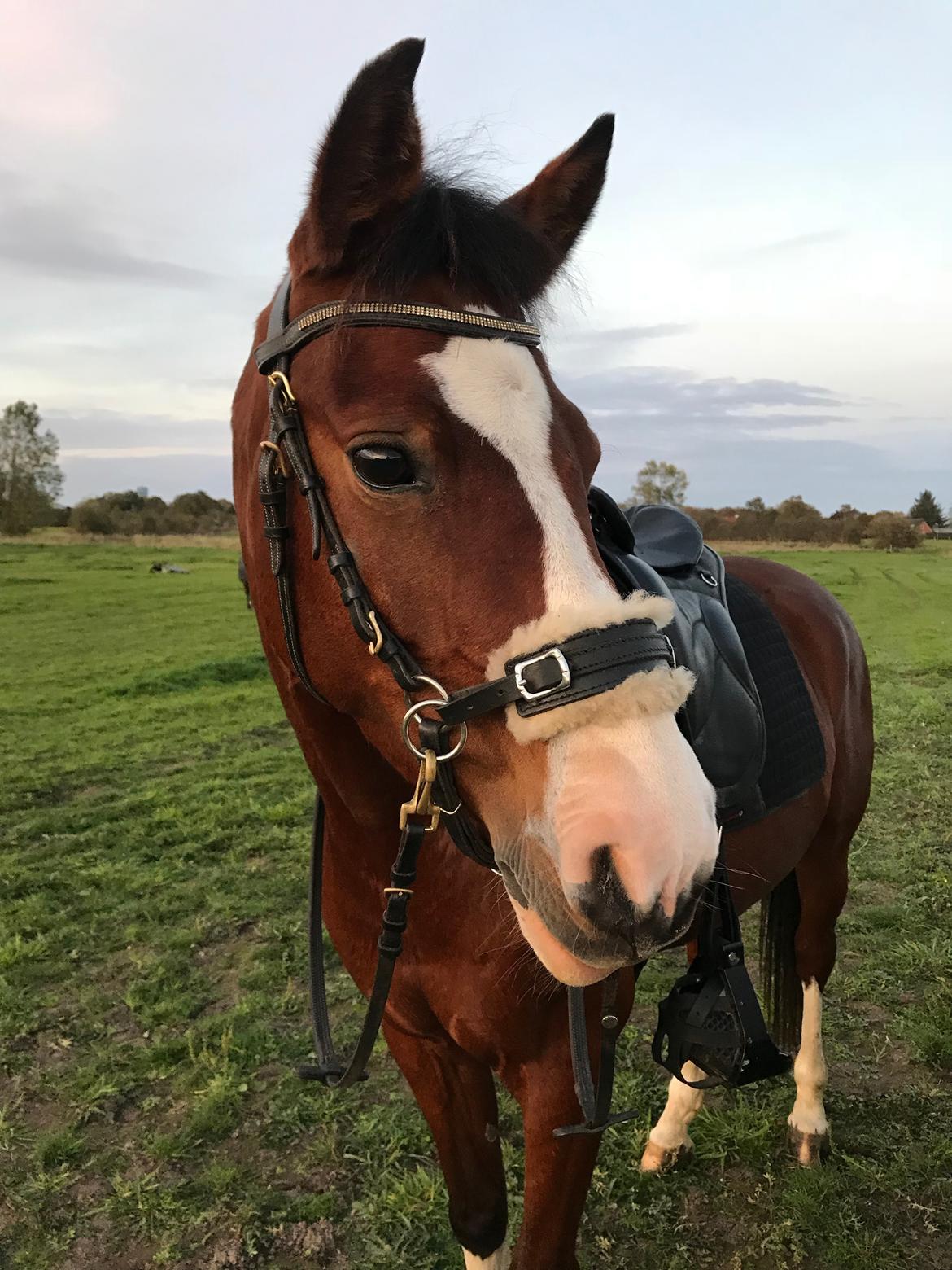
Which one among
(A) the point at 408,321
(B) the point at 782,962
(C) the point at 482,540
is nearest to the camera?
(C) the point at 482,540

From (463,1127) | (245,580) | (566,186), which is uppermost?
(566,186)

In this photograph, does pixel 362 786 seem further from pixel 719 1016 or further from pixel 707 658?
pixel 719 1016

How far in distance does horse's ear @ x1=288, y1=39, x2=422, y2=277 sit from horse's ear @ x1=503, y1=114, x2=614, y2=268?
32 centimetres

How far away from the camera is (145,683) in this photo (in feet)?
37.6

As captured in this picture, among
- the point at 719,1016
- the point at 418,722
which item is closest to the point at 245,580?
the point at 418,722

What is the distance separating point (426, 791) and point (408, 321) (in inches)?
33.4

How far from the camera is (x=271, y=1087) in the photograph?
11.7 ft

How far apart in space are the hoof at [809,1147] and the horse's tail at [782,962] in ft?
1.15

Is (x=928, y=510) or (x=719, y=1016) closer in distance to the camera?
(x=719, y=1016)

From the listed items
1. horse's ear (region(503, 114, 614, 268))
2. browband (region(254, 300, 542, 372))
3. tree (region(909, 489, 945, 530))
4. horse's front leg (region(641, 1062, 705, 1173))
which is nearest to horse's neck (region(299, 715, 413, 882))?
browband (region(254, 300, 542, 372))

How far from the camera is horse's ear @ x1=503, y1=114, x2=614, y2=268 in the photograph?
5.92 feet

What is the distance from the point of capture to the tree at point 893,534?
34250mm

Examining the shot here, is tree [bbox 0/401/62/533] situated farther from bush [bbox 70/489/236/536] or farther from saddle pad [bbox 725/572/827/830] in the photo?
saddle pad [bbox 725/572/827/830]

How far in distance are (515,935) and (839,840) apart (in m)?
2.28
